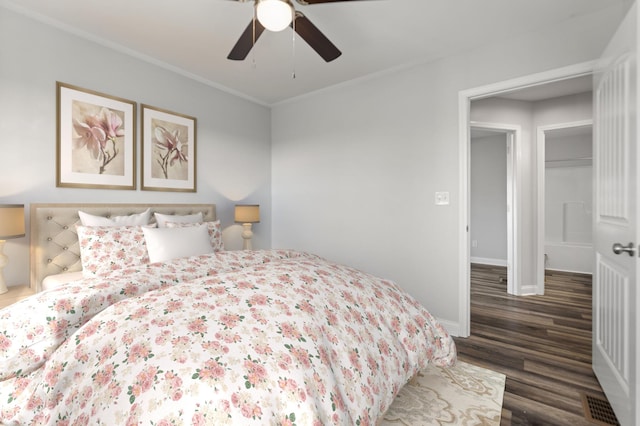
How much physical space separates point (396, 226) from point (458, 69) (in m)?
1.54

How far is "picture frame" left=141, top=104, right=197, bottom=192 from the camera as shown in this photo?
2965mm

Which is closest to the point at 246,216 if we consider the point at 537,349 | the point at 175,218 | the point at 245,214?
the point at 245,214

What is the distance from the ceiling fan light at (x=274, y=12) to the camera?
1.60 metres

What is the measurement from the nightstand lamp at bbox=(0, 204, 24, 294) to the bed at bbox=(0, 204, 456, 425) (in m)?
0.84

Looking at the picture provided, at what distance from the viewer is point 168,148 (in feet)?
10.3

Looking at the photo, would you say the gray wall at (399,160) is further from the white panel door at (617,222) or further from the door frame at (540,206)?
the door frame at (540,206)

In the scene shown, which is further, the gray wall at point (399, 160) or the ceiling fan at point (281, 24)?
the gray wall at point (399, 160)

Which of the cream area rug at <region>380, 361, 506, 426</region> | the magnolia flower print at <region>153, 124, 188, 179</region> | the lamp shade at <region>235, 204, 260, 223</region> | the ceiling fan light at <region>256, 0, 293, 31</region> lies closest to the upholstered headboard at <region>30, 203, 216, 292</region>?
the magnolia flower print at <region>153, 124, 188, 179</region>

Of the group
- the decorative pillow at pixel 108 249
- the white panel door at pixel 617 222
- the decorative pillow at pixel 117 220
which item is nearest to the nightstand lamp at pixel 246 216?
the decorative pillow at pixel 117 220

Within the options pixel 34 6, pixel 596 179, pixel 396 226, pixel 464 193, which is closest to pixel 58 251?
pixel 34 6

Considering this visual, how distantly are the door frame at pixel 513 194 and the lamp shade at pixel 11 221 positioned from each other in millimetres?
4500

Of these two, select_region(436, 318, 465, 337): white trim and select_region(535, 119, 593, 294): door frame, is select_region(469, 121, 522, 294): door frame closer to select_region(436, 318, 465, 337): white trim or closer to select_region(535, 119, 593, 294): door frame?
select_region(535, 119, 593, 294): door frame

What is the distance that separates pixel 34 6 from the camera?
2.19m

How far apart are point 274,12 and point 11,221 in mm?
1996
